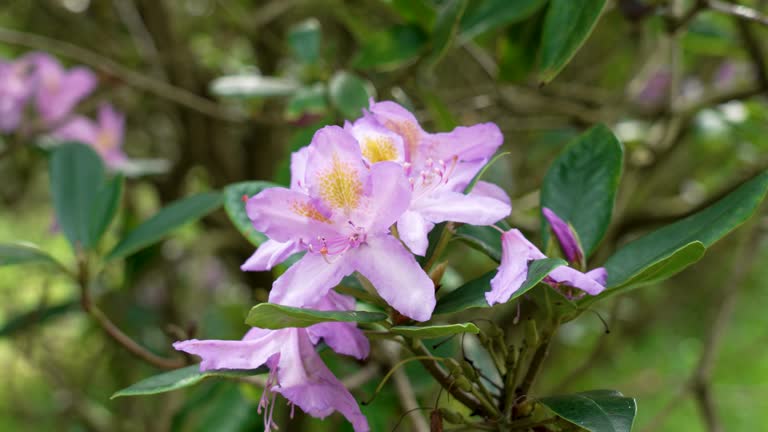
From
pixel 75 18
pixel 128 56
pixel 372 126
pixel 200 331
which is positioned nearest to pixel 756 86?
pixel 372 126

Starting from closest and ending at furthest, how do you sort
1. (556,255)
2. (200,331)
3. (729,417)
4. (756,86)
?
1. (556,255)
2. (756,86)
3. (200,331)
4. (729,417)

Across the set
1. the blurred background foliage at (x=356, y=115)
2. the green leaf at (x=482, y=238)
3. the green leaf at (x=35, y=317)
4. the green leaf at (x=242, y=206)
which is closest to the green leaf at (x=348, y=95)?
the blurred background foliage at (x=356, y=115)

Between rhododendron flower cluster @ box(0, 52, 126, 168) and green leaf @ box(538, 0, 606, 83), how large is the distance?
41.3 inches

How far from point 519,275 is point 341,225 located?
0.14 metres

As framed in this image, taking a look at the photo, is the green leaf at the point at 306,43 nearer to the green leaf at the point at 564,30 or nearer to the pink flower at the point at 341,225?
the green leaf at the point at 564,30

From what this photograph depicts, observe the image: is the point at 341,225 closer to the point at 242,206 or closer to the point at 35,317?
the point at 242,206

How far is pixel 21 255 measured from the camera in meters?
0.90

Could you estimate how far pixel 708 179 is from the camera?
7.63ft

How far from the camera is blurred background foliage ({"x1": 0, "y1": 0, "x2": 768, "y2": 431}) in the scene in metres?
1.23

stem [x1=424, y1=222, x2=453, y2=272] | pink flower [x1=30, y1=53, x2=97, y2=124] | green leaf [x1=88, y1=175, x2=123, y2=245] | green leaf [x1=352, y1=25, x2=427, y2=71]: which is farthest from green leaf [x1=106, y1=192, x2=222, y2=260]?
pink flower [x1=30, y1=53, x2=97, y2=124]

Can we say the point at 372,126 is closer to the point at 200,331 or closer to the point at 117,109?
the point at 200,331

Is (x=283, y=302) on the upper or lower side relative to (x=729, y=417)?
upper

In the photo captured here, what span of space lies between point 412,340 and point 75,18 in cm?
180

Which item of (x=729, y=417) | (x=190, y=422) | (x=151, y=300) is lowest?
(x=729, y=417)
